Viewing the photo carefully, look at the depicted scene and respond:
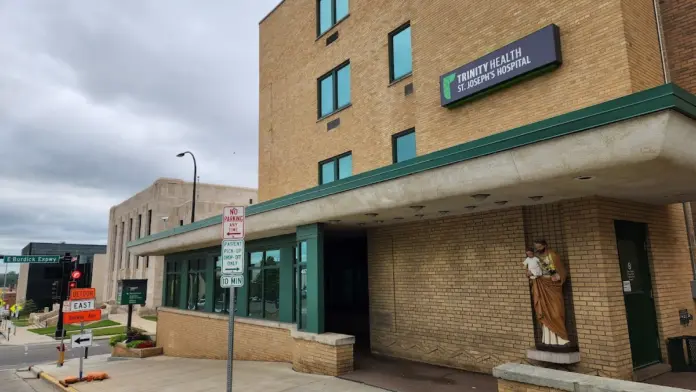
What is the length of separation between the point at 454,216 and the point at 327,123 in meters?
7.30

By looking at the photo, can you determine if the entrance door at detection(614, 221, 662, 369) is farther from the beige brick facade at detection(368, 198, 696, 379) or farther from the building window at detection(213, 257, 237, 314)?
the building window at detection(213, 257, 237, 314)

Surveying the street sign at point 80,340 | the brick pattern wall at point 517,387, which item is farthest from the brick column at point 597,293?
the street sign at point 80,340

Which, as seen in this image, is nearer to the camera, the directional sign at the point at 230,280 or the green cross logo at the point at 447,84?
the directional sign at the point at 230,280

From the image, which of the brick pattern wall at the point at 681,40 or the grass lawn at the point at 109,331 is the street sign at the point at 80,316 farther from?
the grass lawn at the point at 109,331

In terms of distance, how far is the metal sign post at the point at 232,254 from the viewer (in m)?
7.14

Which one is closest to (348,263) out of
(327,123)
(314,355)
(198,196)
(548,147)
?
(327,123)

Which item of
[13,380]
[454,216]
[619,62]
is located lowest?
[13,380]

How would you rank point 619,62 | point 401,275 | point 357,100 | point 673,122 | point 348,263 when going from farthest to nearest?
point 348,263 < point 357,100 < point 401,275 < point 619,62 < point 673,122

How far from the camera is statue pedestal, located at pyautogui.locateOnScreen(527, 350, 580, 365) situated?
794cm

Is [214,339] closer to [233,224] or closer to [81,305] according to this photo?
[81,305]

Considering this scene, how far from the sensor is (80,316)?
613 inches

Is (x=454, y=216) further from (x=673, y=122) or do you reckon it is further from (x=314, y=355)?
(x=673, y=122)

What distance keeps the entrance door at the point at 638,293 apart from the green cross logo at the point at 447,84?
4933mm

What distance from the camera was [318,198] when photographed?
1102cm
